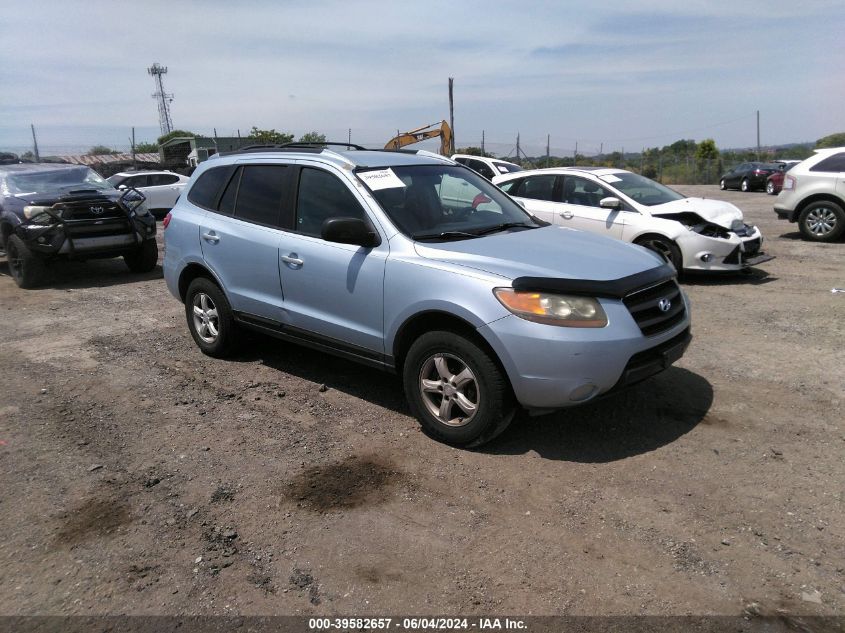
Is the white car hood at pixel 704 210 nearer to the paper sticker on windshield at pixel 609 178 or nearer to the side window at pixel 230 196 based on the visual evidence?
the paper sticker on windshield at pixel 609 178

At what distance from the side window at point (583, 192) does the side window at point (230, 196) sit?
17.3 ft

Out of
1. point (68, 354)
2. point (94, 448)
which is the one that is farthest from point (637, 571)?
point (68, 354)

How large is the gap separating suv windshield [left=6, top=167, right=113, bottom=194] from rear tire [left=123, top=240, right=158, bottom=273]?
1.24 metres

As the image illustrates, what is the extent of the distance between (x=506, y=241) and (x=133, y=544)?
9.28 feet

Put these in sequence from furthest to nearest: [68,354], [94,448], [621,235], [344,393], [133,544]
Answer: [621,235], [68,354], [344,393], [94,448], [133,544]

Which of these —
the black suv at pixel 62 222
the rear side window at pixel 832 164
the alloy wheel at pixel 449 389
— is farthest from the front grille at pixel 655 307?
the rear side window at pixel 832 164

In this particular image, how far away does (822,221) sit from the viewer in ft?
38.7

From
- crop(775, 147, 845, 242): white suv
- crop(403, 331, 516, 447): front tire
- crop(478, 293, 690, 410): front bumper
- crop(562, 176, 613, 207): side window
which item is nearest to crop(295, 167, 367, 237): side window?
crop(403, 331, 516, 447): front tire

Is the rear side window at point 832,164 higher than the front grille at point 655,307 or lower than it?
higher

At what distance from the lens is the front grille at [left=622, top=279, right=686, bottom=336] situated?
153 inches

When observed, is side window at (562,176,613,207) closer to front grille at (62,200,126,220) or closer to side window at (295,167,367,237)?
side window at (295,167,367,237)

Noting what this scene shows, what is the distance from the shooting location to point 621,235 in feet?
28.9

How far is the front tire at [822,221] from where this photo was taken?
11555mm

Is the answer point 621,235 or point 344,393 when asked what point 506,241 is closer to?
point 344,393
